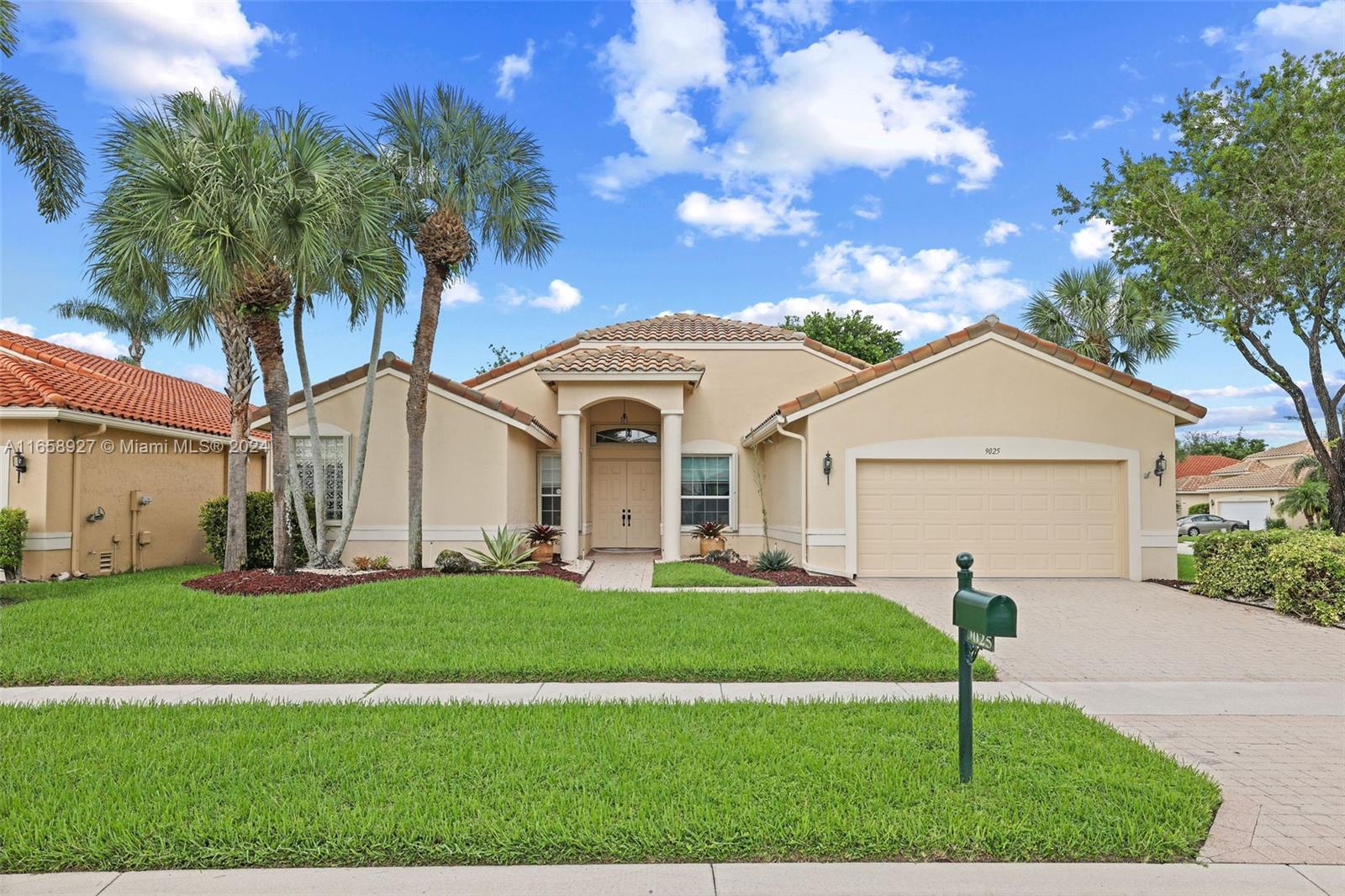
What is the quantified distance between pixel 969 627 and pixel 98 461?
16617mm

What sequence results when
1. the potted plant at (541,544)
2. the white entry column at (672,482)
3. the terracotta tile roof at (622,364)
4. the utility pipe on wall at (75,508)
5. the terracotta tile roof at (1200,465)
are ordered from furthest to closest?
1. the terracotta tile roof at (1200,465)
2. the white entry column at (672,482)
3. the terracotta tile roof at (622,364)
4. the potted plant at (541,544)
5. the utility pipe on wall at (75,508)

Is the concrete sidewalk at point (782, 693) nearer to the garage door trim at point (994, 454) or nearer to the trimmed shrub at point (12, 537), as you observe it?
the garage door trim at point (994, 454)

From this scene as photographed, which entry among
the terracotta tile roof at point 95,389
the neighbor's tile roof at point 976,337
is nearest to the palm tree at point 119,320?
the terracotta tile roof at point 95,389

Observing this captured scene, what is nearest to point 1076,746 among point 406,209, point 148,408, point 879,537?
point 879,537

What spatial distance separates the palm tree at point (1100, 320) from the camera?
75.0 ft

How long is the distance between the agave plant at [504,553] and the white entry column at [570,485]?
3.69 ft

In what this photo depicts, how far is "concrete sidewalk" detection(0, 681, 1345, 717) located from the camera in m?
6.50

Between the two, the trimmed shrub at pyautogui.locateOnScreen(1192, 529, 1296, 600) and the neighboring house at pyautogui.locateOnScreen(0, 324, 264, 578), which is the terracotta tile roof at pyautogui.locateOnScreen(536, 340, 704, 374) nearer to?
the neighboring house at pyautogui.locateOnScreen(0, 324, 264, 578)

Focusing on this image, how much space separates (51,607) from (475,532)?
6.69 m

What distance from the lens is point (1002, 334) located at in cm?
1413

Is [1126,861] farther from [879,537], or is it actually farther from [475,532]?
[475,532]

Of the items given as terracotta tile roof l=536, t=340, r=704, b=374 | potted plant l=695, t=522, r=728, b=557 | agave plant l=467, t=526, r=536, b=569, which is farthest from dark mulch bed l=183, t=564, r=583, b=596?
terracotta tile roof l=536, t=340, r=704, b=374

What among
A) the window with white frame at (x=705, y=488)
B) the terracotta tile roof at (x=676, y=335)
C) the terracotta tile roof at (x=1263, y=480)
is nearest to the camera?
the window with white frame at (x=705, y=488)

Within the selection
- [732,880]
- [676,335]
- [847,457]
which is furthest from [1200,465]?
[732,880]
